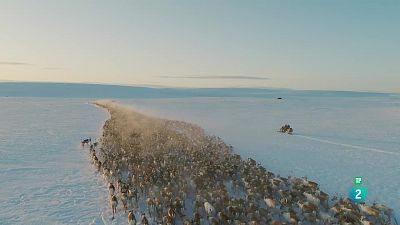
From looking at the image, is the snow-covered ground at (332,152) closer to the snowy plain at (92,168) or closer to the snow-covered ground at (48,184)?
the snowy plain at (92,168)

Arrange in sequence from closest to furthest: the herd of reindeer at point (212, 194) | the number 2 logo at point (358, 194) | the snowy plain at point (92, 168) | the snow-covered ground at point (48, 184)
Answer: the herd of reindeer at point (212, 194) < the snow-covered ground at point (48, 184) < the number 2 logo at point (358, 194) < the snowy plain at point (92, 168)

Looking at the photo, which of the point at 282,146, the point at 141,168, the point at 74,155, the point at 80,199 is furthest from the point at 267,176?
the point at 74,155

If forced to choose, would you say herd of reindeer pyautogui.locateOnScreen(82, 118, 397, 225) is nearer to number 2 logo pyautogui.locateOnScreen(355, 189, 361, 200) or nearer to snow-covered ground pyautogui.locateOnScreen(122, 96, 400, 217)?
number 2 logo pyautogui.locateOnScreen(355, 189, 361, 200)

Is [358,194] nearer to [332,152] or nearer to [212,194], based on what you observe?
[212,194]

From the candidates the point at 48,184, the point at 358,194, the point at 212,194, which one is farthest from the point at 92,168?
the point at 358,194

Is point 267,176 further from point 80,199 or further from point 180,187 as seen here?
point 80,199

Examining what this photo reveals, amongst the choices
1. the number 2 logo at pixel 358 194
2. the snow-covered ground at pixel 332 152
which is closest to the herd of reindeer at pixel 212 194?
the number 2 logo at pixel 358 194

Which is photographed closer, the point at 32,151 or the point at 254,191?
the point at 254,191

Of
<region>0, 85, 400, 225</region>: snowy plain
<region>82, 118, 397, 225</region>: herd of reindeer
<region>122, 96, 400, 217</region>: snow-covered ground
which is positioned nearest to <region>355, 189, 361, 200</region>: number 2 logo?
<region>82, 118, 397, 225</region>: herd of reindeer
